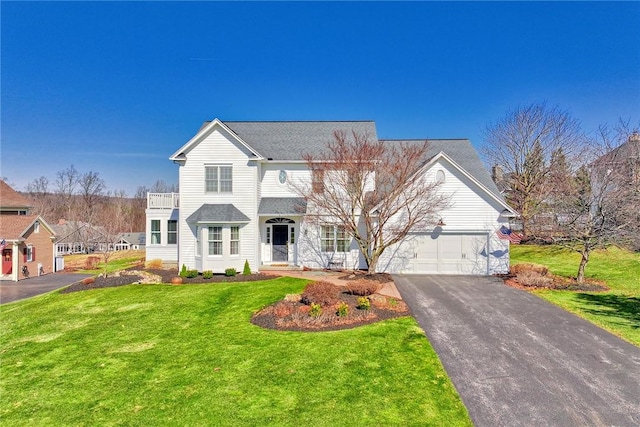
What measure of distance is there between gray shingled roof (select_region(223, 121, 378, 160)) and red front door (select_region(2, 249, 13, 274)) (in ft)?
57.1

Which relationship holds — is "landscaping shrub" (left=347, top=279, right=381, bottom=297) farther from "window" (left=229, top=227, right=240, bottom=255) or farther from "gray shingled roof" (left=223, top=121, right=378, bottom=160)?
"gray shingled roof" (left=223, top=121, right=378, bottom=160)

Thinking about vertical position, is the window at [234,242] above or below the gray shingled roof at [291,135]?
below

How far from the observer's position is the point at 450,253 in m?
19.0

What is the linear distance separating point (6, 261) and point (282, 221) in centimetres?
1953

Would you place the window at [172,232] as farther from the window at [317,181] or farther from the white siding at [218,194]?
the window at [317,181]

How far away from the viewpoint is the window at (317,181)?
1844 centimetres

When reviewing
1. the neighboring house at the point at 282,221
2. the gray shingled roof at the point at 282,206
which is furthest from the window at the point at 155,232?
the gray shingled roof at the point at 282,206

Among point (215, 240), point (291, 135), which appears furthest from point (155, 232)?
point (291, 135)

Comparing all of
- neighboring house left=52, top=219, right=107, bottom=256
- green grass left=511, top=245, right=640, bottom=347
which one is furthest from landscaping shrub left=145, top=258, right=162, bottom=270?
green grass left=511, top=245, right=640, bottom=347

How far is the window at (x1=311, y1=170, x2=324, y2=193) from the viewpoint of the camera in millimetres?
18436

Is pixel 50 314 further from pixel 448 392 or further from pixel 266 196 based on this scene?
pixel 448 392

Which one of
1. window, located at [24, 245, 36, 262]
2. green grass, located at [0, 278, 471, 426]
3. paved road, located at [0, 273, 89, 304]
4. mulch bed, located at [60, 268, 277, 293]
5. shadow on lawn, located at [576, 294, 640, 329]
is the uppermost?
window, located at [24, 245, 36, 262]

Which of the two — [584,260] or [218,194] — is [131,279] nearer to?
[218,194]

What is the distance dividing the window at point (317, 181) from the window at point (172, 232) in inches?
378
